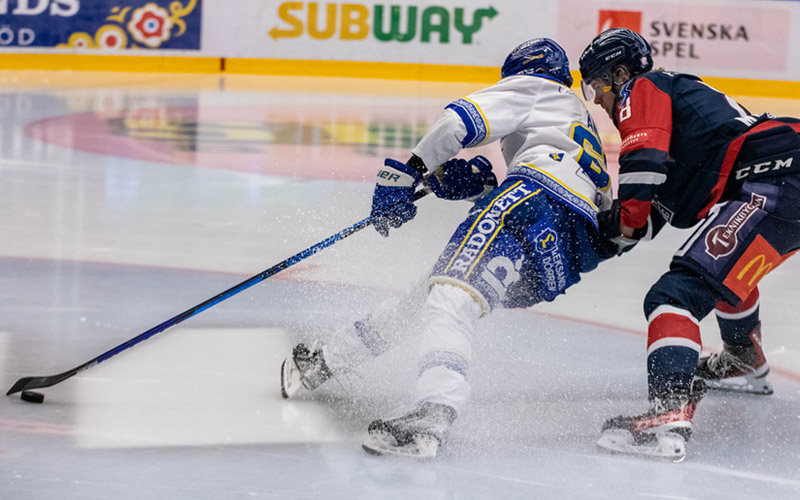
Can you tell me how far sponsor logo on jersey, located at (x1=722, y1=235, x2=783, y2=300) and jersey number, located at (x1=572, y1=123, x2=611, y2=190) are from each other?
1.59 ft

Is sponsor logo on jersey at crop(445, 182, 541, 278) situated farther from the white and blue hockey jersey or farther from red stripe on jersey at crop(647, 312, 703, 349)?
red stripe on jersey at crop(647, 312, 703, 349)

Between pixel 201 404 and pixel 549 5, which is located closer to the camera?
pixel 201 404

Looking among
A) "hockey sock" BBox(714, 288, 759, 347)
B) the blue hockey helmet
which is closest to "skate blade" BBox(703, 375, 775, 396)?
"hockey sock" BBox(714, 288, 759, 347)

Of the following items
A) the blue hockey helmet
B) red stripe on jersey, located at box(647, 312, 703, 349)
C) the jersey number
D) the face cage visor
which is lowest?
red stripe on jersey, located at box(647, 312, 703, 349)

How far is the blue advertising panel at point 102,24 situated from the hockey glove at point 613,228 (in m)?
9.12

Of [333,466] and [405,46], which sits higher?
[405,46]

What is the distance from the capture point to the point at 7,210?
5.39 m

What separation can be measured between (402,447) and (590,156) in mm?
987

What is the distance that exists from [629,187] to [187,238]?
2600mm

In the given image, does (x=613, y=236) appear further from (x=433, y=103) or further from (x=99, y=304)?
(x=433, y=103)

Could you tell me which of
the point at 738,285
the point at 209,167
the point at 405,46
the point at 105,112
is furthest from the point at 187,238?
the point at 405,46

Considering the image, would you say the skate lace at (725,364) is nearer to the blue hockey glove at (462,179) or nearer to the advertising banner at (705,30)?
the blue hockey glove at (462,179)

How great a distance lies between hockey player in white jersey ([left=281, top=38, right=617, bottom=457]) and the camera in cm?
270

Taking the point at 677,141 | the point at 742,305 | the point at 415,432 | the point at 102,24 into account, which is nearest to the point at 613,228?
the point at 677,141
